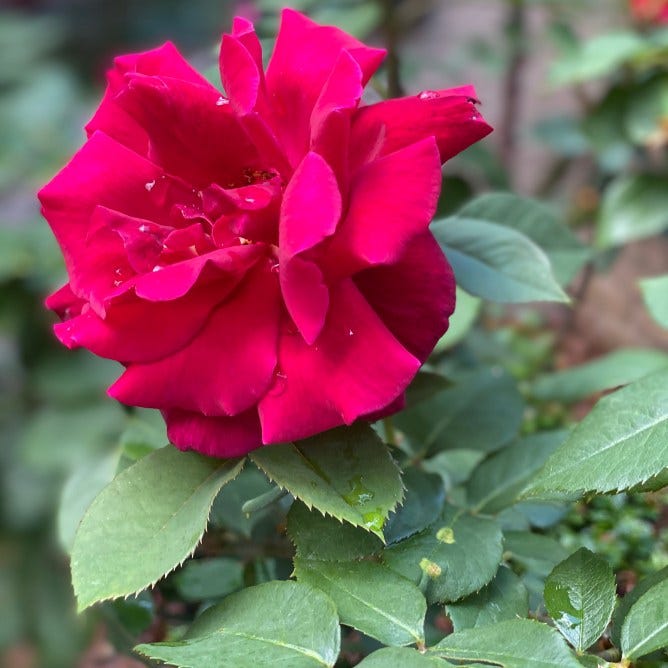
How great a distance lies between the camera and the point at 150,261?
0.35 metres

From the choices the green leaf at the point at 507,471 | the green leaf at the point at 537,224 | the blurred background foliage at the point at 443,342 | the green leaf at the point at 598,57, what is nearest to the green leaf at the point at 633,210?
the blurred background foliage at the point at 443,342

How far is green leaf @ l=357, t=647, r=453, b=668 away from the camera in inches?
12.4

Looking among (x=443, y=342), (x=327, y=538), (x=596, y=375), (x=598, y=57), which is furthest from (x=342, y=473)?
(x=598, y=57)

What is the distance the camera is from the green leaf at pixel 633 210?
978mm

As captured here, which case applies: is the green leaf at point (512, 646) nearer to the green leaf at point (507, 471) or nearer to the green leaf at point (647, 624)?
the green leaf at point (647, 624)

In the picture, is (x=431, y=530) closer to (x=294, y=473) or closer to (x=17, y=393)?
(x=294, y=473)

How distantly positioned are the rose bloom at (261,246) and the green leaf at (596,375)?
47 centimetres

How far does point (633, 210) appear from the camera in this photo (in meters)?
0.99

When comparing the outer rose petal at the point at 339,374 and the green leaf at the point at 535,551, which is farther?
the green leaf at the point at 535,551

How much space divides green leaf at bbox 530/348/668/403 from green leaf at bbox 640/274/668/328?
0.81 feet

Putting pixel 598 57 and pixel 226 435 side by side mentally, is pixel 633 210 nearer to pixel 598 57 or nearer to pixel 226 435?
pixel 598 57

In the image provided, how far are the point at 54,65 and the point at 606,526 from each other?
1.44 meters

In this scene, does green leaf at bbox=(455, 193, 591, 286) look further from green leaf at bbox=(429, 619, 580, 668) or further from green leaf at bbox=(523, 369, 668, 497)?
green leaf at bbox=(429, 619, 580, 668)

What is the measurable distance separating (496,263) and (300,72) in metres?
0.17
